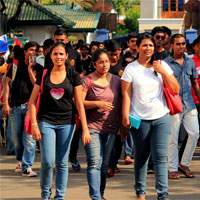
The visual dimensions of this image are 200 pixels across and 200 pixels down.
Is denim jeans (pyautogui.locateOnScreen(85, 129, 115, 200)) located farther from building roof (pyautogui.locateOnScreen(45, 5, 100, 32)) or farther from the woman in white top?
building roof (pyautogui.locateOnScreen(45, 5, 100, 32))

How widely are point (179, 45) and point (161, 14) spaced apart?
125 ft

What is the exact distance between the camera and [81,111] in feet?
24.0

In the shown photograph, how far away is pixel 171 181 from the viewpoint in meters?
9.16

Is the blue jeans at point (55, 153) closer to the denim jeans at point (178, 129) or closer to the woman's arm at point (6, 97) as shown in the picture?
the denim jeans at point (178, 129)

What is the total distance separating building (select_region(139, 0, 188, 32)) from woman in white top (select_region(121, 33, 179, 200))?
37.8 m

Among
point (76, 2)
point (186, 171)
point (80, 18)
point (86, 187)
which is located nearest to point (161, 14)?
point (76, 2)

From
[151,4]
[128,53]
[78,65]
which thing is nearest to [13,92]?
[78,65]

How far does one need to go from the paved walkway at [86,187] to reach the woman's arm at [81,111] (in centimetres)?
115

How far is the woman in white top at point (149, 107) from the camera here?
7453 mm

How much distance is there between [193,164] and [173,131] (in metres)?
1.42

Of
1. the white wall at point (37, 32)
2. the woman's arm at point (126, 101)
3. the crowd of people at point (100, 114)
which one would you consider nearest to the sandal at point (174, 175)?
the crowd of people at point (100, 114)

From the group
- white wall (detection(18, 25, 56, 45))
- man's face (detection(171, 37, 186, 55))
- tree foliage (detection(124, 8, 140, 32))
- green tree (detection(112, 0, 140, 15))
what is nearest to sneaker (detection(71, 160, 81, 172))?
man's face (detection(171, 37, 186, 55))

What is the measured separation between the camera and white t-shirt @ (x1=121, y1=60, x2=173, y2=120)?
7.49m

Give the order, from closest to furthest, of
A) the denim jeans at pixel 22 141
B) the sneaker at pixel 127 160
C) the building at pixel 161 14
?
the denim jeans at pixel 22 141 < the sneaker at pixel 127 160 < the building at pixel 161 14
